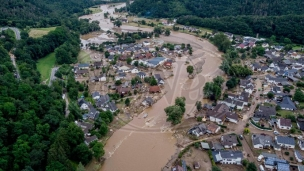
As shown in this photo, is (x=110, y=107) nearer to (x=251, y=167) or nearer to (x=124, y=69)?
(x=124, y=69)

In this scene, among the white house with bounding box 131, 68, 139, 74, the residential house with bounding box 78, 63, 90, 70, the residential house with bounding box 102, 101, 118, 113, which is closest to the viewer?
the residential house with bounding box 102, 101, 118, 113

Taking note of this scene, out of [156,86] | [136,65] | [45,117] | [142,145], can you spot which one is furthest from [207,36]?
[45,117]

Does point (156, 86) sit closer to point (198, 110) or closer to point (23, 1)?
point (198, 110)

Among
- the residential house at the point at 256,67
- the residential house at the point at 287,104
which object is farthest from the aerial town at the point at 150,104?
the residential house at the point at 287,104

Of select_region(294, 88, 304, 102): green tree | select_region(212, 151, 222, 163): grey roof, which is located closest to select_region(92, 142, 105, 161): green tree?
select_region(212, 151, 222, 163): grey roof

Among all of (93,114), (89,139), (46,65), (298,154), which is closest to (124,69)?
(46,65)

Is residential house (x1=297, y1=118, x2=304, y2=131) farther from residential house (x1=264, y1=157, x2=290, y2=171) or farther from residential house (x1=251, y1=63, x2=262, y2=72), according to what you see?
residential house (x1=251, y1=63, x2=262, y2=72)

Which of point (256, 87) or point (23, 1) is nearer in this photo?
point (256, 87)
